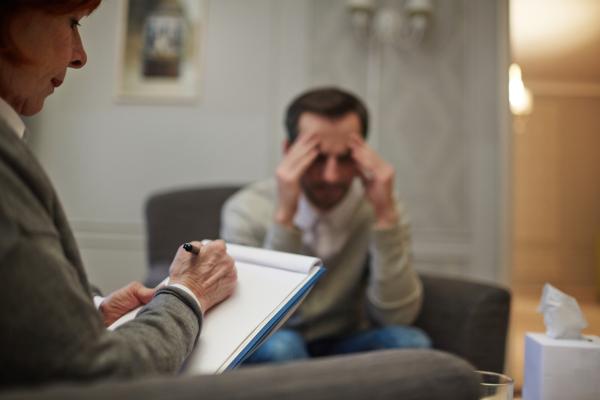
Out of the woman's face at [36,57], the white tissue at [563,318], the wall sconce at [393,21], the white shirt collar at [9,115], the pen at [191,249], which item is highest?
the wall sconce at [393,21]

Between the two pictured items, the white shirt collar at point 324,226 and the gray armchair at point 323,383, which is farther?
the white shirt collar at point 324,226

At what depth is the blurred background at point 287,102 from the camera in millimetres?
2604

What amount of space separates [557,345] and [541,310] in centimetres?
8

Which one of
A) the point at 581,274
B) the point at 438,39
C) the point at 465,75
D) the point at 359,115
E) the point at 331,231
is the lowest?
the point at 581,274

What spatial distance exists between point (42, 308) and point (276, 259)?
0.44 metres

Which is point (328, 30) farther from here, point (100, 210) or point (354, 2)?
point (100, 210)

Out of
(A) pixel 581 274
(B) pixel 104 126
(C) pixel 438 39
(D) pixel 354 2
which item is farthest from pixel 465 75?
(A) pixel 581 274

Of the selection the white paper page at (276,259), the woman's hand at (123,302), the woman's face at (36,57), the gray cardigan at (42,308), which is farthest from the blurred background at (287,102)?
the gray cardigan at (42,308)

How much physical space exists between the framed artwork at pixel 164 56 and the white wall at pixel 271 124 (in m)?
0.05

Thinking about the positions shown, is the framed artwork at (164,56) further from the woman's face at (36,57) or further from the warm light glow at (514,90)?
the woman's face at (36,57)

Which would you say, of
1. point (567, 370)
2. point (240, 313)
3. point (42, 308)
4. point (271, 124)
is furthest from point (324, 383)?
point (271, 124)

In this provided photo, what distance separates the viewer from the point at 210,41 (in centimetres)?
267

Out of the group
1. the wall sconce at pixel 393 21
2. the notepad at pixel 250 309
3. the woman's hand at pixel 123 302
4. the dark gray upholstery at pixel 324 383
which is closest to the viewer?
the dark gray upholstery at pixel 324 383

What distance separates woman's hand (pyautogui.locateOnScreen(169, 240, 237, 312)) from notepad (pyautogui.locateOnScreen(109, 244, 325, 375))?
24mm
